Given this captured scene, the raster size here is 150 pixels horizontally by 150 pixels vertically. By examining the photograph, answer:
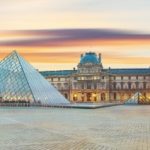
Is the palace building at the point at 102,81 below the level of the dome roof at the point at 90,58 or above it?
below

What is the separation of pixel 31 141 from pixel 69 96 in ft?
422

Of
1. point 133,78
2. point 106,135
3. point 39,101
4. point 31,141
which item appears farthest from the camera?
point 133,78

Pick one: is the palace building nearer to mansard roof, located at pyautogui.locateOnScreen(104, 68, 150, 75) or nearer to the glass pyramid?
mansard roof, located at pyautogui.locateOnScreen(104, 68, 150, 75)

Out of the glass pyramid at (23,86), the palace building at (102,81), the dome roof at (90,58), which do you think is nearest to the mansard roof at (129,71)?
the palace building at (102,81)

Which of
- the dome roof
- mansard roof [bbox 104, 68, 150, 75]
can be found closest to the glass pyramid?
the dome roof

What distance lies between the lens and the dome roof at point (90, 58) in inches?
5600

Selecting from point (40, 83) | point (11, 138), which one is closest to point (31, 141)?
point (11, 138)

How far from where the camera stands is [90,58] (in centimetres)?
14288

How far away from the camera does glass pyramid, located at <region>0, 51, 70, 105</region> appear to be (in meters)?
61.1

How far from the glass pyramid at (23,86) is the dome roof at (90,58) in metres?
75.3

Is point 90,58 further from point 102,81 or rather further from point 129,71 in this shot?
point 129,71

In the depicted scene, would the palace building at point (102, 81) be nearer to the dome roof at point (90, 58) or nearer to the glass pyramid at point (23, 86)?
the dome roof at point (90, 58)

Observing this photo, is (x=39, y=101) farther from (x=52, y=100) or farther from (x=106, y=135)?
(x=106, y=135)

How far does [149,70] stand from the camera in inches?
5645
